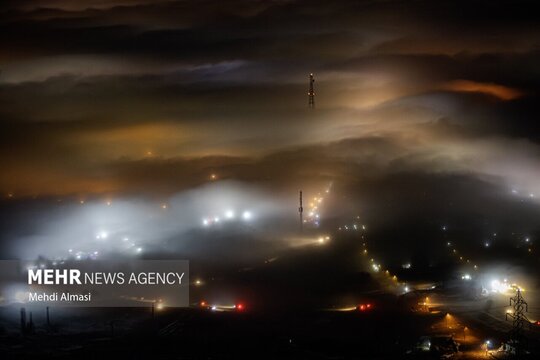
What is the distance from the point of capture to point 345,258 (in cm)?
7431

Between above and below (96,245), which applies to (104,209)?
above

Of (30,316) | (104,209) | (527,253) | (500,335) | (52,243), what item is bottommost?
(500,335)

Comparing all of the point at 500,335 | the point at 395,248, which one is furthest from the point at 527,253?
the point at 500,335

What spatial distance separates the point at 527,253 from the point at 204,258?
39966mm

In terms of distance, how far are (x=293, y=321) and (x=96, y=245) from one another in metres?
37.1

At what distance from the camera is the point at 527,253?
68.4 metres

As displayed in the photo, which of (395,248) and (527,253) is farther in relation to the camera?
(395,248)

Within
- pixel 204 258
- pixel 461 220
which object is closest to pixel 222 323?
pixel 204 258

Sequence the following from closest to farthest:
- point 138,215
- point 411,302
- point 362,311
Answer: point 362,311 → point 411,302 → point 138,215

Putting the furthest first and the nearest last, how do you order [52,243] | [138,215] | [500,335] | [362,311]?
[138,215] → [52,243] → [362,311] → [500,335]

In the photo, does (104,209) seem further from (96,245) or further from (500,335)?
(500,335)

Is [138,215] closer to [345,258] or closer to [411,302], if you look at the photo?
[345,258]

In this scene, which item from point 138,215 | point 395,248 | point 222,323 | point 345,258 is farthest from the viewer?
point 138,215

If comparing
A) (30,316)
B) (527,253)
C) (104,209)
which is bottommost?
(30,316)
